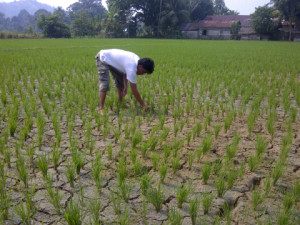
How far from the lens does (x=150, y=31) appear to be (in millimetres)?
33375

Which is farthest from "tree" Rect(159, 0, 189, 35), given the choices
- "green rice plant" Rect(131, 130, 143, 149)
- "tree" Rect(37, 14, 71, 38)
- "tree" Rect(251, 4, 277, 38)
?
"green rice plant" Rect(131, 130, 143, 149)

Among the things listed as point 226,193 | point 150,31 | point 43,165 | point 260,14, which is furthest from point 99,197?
point 150,31

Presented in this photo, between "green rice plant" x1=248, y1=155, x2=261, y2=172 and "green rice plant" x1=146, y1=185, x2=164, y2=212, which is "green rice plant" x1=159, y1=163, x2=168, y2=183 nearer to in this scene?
"green rice plant" x1=146, y1=185, x2=164, y2=212

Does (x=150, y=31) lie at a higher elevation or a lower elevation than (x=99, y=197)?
higher

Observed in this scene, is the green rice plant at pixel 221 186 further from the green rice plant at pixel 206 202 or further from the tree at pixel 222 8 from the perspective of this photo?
the tree at pixel 222 8

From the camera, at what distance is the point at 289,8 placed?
27.8 meters

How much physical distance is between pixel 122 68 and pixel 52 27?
2998cm

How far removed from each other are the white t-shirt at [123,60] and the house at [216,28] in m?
30.3

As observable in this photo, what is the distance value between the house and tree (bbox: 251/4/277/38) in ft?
7.20

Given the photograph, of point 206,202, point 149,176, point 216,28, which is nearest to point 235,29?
point 216,28

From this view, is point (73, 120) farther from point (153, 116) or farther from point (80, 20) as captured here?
point (80, 20)

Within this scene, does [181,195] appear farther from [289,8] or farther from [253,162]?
[289,8]

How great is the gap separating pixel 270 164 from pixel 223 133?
711mm

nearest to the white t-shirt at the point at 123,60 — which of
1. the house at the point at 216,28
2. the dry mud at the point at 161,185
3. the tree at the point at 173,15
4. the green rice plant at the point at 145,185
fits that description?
the dry mud at the point at 161,185
